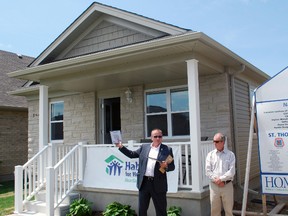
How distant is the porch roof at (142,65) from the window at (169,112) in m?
0.43

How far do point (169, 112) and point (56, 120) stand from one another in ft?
15.6

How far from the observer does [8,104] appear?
14469 mm

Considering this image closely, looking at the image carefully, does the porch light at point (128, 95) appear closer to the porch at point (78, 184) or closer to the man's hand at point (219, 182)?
the porch at point (78, 184)

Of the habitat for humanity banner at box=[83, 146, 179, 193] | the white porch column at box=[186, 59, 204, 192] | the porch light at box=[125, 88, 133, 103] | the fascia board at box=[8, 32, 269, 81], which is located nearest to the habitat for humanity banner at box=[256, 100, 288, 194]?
the white porch column at box=[186, 59, 204, 192]

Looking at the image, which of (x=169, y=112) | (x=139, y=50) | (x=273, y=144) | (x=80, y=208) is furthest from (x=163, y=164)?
(x=169, y=112)

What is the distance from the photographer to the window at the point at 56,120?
465 inches

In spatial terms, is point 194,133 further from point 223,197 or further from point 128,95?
point 128,95

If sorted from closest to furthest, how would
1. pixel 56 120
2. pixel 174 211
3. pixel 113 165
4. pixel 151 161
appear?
1. pixel 151 161
2. pixel 174 211
3. pixel 113 165
4. pixel 56 120

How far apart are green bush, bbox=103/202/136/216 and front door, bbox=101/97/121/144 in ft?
12.6

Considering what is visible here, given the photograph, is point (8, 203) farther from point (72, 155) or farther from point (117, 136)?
point (117, 136)

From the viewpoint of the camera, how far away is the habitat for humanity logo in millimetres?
7493

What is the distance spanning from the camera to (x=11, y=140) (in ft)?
49.6

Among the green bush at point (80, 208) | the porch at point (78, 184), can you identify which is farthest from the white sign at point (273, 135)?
the green bush at point (80, 208)

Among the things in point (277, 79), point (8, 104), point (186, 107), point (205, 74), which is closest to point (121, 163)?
point (186, 107)
